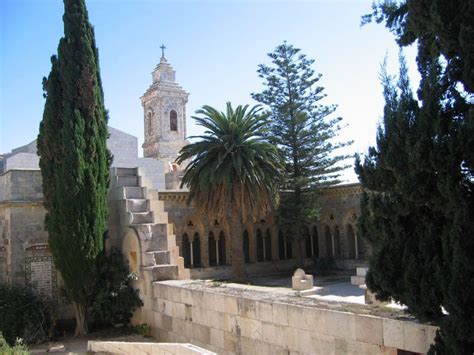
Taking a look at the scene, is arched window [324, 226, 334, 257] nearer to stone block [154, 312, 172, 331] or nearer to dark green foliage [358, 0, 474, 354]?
stone block [154, 312, 172, 331]

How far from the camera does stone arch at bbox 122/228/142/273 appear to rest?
419 inches

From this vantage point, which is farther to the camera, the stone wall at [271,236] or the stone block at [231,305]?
the stone wall at [271,236]

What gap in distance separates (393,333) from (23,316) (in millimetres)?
7780

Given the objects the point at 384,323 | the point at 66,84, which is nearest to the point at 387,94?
the point at 384,323

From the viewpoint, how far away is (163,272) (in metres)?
10.2

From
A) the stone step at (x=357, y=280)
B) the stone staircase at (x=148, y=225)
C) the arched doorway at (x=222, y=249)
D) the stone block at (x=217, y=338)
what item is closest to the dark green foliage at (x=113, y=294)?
the stone staircase at (x=148, y=225)

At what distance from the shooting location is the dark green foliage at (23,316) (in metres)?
10.0

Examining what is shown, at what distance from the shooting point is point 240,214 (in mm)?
18062

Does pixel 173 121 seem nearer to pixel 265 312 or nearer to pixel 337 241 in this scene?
pixel 337 241

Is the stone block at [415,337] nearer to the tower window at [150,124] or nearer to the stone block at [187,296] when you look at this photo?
the stone block at [187,296]

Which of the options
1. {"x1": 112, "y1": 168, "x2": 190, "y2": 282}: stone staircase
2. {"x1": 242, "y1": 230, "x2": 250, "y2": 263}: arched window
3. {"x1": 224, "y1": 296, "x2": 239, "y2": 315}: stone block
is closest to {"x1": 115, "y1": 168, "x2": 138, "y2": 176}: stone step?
{"x1": 112, "y1": 168, "x2": 190, "y2": 282}: stone staircase

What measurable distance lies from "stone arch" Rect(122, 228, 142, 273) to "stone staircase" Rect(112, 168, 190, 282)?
3.3 inches

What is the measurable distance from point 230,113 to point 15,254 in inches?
375

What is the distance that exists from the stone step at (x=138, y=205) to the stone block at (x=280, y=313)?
17.6 ft
